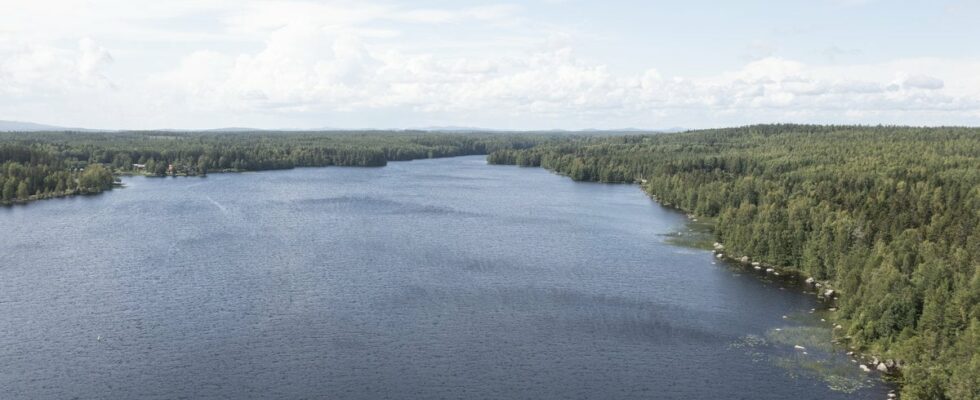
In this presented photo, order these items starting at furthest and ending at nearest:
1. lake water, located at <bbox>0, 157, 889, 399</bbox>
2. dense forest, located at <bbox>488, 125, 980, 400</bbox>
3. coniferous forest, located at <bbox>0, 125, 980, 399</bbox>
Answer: lake water, located at <bbox>0, 157, 889, 399</bbox> < coniferous forest, located at <bbox>0, 125, 980, 399</bbox> < dense forest, located at <bbox>488, 125, 980, 400</bbox>

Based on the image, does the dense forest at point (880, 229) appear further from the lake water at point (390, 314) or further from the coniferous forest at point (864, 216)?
the lake water at point (390, 314)

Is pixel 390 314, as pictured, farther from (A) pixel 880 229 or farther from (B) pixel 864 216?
(B) pixel 864 216

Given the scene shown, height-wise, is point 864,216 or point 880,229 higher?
point 864,216

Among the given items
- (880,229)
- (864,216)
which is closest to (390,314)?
(880,229)

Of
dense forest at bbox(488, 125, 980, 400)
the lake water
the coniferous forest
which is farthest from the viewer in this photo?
the lake water

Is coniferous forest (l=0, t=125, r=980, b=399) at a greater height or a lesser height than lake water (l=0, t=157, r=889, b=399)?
greater

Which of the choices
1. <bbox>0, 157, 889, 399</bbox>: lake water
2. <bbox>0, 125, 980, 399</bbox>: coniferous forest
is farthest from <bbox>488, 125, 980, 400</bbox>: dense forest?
<bbox>0, 157, 889, 399</bbox>: lake water

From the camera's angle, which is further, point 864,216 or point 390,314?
point 864,216

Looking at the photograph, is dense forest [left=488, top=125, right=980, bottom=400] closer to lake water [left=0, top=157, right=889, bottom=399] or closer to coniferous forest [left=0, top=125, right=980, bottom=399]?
coniferous forest [left=0, top=125, right=980, bottom=399]
